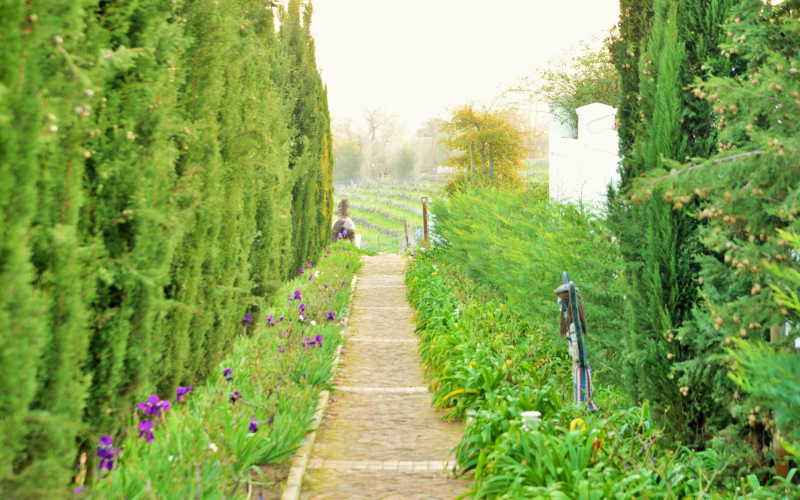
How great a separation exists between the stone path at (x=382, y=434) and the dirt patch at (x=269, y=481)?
0.18 m

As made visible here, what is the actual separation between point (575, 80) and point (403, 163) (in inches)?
1630

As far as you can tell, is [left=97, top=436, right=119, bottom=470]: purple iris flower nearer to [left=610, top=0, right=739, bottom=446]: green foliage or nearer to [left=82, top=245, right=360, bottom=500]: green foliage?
[left=82, top=245, right=360, bottom=500]: green foliage

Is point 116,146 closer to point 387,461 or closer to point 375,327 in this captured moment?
point 387,461

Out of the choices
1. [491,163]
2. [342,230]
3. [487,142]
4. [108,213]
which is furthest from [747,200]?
[487,142]

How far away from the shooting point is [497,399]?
509cm

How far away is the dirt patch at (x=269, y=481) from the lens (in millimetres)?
3865

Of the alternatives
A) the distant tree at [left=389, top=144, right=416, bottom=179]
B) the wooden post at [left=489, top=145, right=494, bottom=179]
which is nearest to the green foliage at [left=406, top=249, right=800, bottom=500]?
the wooden post at [left=489, top=145, right=494, bottom=179]

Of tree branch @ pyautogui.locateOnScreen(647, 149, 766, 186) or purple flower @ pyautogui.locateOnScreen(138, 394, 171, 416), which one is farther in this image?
purple flower @ pyautogui.locateOnScreen(138, 394, 171, 416)

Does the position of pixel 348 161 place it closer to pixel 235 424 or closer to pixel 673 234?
pixel 235 424

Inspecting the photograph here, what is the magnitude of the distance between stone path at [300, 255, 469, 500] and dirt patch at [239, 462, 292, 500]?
0.60ft

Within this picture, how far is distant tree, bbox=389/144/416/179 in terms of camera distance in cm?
6112

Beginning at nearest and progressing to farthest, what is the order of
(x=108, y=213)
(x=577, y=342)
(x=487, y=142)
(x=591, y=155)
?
1. (x=108, y=213)
2. (x=577, y=342)
3. (x=591, y=155)
4. (x=487, y=142)

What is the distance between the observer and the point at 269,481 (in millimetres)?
4070

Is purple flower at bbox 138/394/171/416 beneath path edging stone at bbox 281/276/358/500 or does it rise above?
above
